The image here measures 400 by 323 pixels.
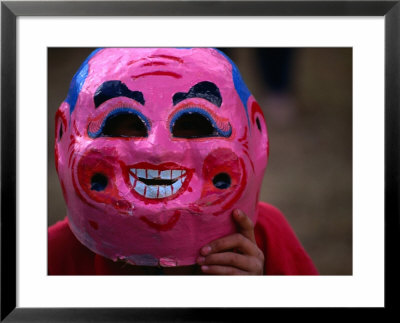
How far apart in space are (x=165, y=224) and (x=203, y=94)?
317 millimetres

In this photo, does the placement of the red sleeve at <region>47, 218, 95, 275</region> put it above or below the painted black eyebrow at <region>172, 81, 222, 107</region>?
below

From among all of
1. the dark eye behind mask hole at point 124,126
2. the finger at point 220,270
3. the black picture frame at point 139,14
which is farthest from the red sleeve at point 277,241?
the dark eye behind mask hole at point 124,126

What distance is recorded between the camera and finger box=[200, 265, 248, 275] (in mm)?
1309

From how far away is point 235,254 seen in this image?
4.41 ft

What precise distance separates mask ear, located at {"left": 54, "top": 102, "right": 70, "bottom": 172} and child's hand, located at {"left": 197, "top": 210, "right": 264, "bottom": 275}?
434 millimetres

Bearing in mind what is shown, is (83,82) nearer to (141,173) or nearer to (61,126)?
(61,126)

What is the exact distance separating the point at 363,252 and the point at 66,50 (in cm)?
88

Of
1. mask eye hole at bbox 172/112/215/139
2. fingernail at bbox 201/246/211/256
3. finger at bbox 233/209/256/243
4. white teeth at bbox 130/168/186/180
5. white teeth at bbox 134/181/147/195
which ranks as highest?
mask eye hole at bbox 172/112/215/139

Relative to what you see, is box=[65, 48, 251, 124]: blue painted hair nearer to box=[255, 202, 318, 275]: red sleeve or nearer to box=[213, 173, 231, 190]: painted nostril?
box=[213, 173, 231, 190]: painted nostril

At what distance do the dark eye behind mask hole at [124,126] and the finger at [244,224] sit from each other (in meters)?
0.30

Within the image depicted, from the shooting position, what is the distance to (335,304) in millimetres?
1293

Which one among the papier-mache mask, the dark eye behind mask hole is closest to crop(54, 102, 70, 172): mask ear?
Answer: the papier-mache mask

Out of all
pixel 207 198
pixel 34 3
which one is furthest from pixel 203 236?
pixel 34 3

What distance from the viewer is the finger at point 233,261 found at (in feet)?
4.29
